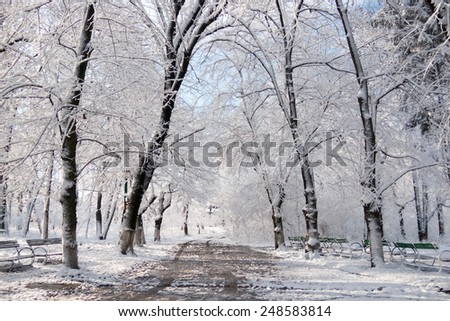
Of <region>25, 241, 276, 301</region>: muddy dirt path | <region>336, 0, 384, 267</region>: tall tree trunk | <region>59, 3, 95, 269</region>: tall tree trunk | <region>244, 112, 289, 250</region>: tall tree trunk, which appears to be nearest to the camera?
<region>25, 241, 276, 301</region>: muddy dirt path

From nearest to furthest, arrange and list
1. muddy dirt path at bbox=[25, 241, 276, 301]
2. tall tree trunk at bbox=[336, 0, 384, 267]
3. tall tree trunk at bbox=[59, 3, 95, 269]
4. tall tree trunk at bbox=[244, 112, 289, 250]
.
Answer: muddy dirt path at bbox=[25, 241, 276, 301]
tall tree trunk at bbox=[59, 3, 95, 269]
tall tree trunk at bbox=[336, 0, 384, 267]
tall tree trunk at bbox=[244, 112, 289, 250]

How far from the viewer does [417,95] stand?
13250 millimetres

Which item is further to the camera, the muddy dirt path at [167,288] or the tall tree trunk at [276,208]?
the tall tree trunk at [276,208]

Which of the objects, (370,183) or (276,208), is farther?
(276,208)

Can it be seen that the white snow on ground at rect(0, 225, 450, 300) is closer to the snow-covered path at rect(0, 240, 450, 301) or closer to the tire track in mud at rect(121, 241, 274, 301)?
the snow-covered path at rect(0, 240, 450, 301)

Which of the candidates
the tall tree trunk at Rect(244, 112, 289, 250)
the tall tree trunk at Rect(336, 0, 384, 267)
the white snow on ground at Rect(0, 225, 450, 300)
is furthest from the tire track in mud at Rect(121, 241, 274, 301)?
the tall tree trunk at Rect(244, 112, 289, 250)

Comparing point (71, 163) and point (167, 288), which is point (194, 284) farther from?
point (71, 163)

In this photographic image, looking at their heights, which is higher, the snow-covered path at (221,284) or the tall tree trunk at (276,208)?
the tall tree trunk at (276,208)

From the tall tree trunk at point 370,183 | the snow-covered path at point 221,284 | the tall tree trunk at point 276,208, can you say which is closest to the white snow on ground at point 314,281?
the snow-covered path at point 221,284

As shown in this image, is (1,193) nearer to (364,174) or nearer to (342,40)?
(364,174)

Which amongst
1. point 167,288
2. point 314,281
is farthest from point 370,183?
point 167,288

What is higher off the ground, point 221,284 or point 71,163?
point 71,163

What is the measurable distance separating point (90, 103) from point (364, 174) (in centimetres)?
865

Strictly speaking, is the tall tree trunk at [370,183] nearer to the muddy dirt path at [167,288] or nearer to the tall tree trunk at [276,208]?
the muddy dirt path at [167,288]
